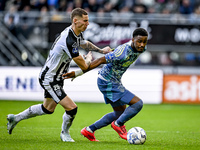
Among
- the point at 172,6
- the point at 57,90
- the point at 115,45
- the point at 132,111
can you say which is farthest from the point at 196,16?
the point at 57,90

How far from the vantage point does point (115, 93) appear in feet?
25.3

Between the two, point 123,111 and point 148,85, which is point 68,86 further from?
point 123,111

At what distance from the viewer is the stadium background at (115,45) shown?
53.2 feet

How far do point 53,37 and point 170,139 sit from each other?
923 cm

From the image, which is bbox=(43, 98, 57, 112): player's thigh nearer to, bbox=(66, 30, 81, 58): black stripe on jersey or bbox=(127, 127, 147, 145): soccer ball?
bbox=(66, 30, 81, 58): black stripe on jersey

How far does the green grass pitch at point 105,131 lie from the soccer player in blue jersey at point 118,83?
1.21ft

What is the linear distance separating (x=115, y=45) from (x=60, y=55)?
9.25 metres

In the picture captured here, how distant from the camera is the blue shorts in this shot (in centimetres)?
766

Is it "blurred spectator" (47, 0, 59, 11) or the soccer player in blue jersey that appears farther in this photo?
"blurred spectator" (47, 0, 59, 11)

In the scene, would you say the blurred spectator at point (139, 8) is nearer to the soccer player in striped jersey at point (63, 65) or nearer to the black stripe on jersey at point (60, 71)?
the soccer player in striped jersey at point (63, 65)

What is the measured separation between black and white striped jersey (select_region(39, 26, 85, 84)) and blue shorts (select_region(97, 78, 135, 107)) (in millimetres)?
805

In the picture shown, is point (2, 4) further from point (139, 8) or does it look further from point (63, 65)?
point (63, 65)

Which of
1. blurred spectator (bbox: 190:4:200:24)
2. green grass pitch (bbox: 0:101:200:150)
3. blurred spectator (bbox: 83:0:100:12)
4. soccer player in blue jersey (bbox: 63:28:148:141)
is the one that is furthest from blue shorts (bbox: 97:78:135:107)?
blurred spectator (bbox: 83:0:100:12)

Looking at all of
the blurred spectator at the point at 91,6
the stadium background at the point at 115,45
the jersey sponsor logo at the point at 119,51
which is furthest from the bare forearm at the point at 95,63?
the blurred spectator at the point at 91,6
